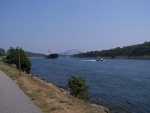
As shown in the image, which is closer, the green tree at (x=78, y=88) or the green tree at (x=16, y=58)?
the green tree at (x=78, y=88)

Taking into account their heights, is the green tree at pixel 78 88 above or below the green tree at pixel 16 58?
below

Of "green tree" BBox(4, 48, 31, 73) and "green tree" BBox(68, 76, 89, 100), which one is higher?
"green tree" BBox(4, 48, 31, 73)

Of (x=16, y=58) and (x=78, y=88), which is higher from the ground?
(x=16, y=58)

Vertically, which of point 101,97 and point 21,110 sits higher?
point 21,110

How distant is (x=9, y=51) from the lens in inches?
2470

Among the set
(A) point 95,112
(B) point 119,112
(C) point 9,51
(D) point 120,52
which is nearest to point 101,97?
(B) point 119,112

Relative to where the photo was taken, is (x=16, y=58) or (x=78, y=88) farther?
(x=16, y=58)

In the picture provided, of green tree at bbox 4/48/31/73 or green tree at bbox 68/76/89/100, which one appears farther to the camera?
green tree at bbox 4/48/31/73

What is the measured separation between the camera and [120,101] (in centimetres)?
2592

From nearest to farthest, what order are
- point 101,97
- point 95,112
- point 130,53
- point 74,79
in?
1. point 95,112
2. point 74,79
3. point 101,97
4. point 130,53

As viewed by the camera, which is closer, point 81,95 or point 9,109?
point 9,109

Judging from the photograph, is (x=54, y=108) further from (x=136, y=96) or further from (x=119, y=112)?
(x=136, y=96)

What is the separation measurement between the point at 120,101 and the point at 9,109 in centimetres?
1642

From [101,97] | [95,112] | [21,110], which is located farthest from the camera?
[101,97]
